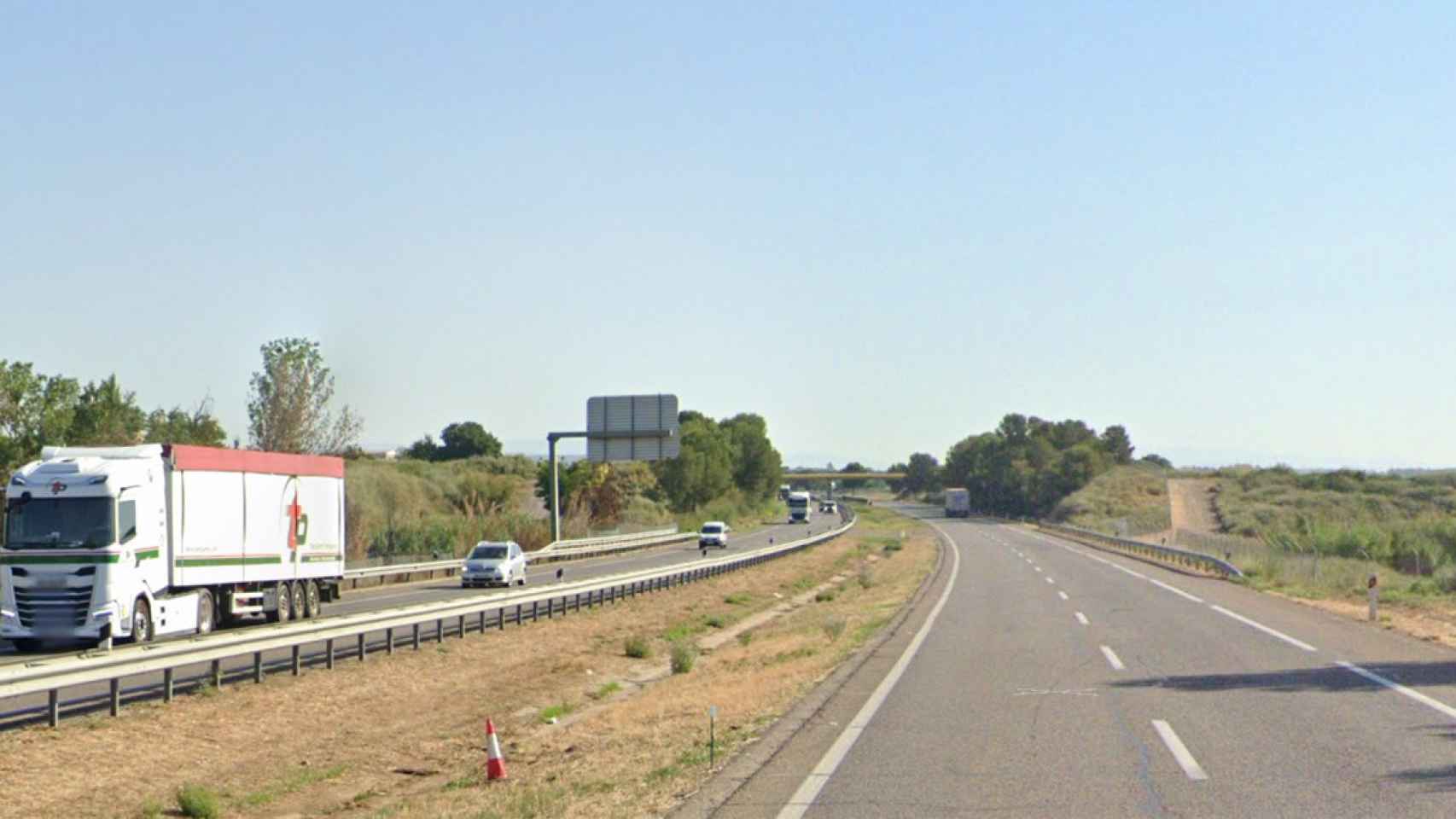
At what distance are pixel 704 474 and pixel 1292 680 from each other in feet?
376

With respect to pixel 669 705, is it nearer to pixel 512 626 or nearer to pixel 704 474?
pixel 512 626

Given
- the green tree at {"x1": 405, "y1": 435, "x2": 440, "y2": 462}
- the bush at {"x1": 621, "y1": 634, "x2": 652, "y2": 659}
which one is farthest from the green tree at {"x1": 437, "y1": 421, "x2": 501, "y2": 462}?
the bush at {"x1": 621, "y1": 634, "x2": 652, "y2": 659}

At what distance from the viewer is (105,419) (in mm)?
51875

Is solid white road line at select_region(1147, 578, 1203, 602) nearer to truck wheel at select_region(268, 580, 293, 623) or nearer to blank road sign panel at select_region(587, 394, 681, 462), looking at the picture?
truck wheel at select_region(268, 580, 293, 623)

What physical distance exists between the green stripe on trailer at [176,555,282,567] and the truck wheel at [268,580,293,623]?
2.26 feet

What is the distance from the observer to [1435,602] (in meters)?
32.4

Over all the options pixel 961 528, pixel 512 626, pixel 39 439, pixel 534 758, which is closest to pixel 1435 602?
pixel 512 626

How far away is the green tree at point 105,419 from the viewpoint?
51062 millimetres

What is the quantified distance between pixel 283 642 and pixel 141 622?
5.05m

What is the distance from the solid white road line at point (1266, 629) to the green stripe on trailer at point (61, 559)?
745 inches

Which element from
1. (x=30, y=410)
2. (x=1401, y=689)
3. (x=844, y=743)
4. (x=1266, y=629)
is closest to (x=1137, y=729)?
(x=844, y=743)

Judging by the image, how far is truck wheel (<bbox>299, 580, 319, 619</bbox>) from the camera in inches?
1288

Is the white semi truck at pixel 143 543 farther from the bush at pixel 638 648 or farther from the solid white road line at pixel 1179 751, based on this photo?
the solid white road line at pixel 1179 751

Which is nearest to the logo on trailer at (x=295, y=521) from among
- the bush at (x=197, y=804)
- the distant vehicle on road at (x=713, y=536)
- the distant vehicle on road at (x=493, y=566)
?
the distant vehicle on road at (x=493, y=566)
